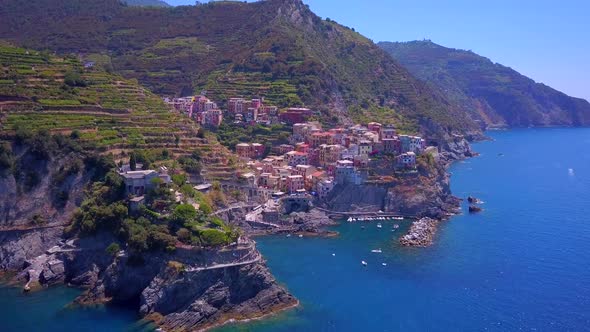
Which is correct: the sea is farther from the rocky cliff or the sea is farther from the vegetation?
the vegetation

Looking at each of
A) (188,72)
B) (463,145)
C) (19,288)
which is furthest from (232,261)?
(463,145)

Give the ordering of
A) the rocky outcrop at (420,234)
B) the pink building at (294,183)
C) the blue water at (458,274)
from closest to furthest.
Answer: the blue water at (458,274)
the rocky outcrop at (420,234)
the pink building at (294,183)

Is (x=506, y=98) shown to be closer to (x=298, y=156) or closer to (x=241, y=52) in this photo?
(x=241, y=52)

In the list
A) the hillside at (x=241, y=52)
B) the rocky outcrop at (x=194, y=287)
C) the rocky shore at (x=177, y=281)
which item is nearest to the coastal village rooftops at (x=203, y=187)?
the rocky shore at (x=177, y=281)

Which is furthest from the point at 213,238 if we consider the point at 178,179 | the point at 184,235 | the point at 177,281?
the point at 178,179

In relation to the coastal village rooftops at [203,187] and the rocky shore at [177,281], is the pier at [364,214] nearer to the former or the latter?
the coastal village rooftops at [203,187]

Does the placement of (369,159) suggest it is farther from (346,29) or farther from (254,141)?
(346,29)
